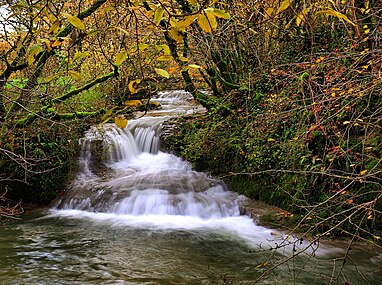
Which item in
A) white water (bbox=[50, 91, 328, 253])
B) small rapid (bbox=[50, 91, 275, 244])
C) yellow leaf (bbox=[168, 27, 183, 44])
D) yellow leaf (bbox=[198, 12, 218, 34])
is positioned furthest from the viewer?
small rapid (bbox=[50, 91, 275, 244])

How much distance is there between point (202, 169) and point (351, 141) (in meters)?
3.62

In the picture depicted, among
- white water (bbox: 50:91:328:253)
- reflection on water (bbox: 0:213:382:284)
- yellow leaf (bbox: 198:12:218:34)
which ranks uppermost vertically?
yellow leaf (bbox: 198:12:218:34)

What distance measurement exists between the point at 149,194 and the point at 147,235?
1.48m

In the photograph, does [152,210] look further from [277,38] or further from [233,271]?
[277,38]

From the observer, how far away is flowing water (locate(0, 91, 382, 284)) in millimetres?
4418

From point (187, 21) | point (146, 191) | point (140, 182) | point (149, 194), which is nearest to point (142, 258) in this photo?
point (149, 194)

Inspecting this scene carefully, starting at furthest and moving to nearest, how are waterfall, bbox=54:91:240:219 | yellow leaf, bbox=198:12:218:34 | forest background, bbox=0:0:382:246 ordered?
waterfall, bbox=54:91:240:219 → forest background, bbox=0:0:382:246 → yellow leaf, bbox=198:12:218:34

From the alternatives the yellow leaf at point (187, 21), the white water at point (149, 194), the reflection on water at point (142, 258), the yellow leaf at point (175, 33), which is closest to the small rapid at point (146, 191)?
the white water at point (149, 194)

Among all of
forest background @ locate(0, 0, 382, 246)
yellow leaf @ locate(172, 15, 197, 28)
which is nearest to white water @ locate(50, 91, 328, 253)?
forest background @ locate(0, 0, 382, 246)

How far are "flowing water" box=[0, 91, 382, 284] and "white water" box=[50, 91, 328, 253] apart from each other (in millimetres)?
19

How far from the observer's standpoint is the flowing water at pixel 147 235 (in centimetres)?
442

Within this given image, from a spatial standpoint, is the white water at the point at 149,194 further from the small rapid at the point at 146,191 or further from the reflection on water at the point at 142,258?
the reflection on water at the point at 142,258

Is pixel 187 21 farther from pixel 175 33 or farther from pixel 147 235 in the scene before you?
pixel 147 235

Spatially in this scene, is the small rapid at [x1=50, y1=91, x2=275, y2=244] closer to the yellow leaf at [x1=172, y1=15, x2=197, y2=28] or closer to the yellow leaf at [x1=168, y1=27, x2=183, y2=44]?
the yellow leaf at [x1=168, y1=27, x2=183, y2=44]
